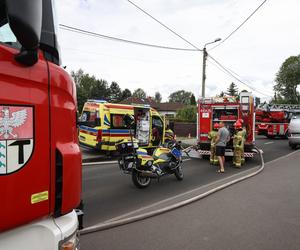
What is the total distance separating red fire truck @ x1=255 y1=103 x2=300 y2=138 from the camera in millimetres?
24469

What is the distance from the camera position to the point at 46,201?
73.0 inches

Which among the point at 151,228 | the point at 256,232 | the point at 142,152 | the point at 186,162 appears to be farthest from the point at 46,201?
the point at 186,162

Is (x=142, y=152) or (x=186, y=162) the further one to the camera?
(x=186, y=162)

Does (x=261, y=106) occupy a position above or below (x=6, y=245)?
above

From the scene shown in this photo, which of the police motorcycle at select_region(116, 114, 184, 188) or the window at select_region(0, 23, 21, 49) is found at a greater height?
the window at select_region(0, 23, 21, 49)

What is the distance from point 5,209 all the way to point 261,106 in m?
26.4

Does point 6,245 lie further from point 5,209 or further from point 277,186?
point 277,186

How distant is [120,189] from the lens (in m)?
7.15

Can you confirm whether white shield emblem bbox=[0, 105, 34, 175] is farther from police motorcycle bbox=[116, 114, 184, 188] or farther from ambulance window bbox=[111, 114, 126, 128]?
ambulance window bbox=[111, 114, 126, 128]

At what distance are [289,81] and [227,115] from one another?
6166cm

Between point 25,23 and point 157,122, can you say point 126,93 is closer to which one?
point 157,122

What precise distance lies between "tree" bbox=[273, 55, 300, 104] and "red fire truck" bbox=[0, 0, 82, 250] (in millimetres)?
70150

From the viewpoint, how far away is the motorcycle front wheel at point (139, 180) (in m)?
7.26

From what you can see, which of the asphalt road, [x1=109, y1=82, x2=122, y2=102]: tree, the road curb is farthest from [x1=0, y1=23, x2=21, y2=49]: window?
[x1=109, y1=82, x2=122, y2=102]: tree
